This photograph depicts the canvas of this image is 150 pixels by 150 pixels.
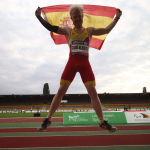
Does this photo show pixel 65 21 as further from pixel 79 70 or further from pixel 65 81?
pixel 65 81

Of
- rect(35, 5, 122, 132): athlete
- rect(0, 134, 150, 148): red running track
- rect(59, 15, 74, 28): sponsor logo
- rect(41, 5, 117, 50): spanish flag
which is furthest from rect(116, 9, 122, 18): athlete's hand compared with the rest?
rect(0, 134, 150, 148): red running track

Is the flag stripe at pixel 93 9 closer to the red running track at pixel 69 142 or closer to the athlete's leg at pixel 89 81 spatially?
the athlete's leg at pixel 89 81

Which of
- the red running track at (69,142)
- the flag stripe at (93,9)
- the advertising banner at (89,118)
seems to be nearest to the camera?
the flag stripe at (93,9)

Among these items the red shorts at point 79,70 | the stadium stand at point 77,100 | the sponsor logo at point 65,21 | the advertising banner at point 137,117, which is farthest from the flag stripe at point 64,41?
the stadium stand at point 77,100

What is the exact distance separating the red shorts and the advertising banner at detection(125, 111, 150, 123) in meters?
9.53

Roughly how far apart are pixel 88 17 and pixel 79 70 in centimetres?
199

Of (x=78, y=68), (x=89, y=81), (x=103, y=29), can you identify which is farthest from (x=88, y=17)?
(x=89, y=81)

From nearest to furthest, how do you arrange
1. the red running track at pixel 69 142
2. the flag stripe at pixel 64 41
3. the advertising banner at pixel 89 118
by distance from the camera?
the flag stripe at pixel 64 41 < the red running track at pixel 69 142 < the advertising banner at pixel 89 118

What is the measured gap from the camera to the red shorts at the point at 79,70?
272cm

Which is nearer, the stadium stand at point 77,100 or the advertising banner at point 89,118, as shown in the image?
the advertising banner at point 89,118

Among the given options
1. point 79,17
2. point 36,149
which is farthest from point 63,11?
point 36,149

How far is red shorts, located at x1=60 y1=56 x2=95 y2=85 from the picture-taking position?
2.72 metres

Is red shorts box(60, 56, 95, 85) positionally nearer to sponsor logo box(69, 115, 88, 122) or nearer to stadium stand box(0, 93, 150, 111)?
sponsor logo box(69, 115, 88, 122)

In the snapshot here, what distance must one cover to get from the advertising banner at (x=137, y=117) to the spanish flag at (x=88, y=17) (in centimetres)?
862
